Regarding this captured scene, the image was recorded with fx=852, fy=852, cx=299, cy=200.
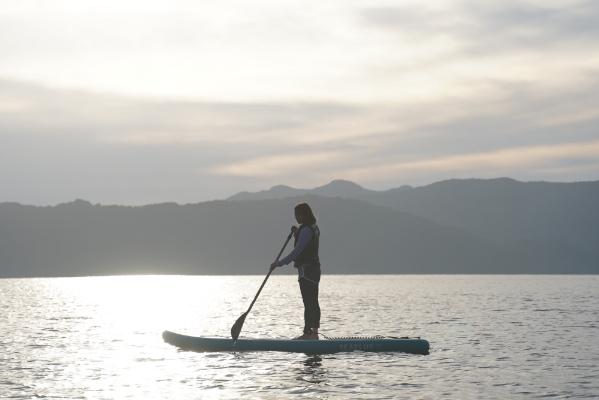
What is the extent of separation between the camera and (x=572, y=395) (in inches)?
789

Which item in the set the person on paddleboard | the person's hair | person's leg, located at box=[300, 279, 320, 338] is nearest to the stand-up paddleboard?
person's leg, located at box=[300, 279, 320, 338]

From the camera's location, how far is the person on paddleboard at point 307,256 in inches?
947

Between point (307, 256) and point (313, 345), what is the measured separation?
2.79 metres

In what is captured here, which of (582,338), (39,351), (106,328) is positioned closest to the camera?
(39,351)

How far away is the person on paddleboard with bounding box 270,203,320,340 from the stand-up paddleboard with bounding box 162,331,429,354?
2.56 feet

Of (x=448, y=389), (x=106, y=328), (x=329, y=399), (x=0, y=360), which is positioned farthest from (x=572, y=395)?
(x=106, y=328)

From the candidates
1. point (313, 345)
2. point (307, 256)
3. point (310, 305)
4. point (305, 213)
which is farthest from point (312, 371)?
point (305, 213)

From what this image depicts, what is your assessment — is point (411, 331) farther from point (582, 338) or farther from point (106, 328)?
point (106, 328)

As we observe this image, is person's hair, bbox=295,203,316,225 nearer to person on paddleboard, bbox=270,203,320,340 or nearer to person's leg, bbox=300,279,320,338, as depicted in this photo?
person on paddleboard, bbox=270,203,320,340

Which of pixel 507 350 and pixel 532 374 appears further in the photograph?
pixel 507 350

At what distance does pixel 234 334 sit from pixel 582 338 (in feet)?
61.4

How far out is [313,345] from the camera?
82.7 ft

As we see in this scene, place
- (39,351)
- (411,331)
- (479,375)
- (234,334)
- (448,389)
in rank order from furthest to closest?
(411,331) < (39,351) < (234,334) < (479,375) < (448,389)

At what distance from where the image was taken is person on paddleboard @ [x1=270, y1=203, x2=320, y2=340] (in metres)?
24.0
